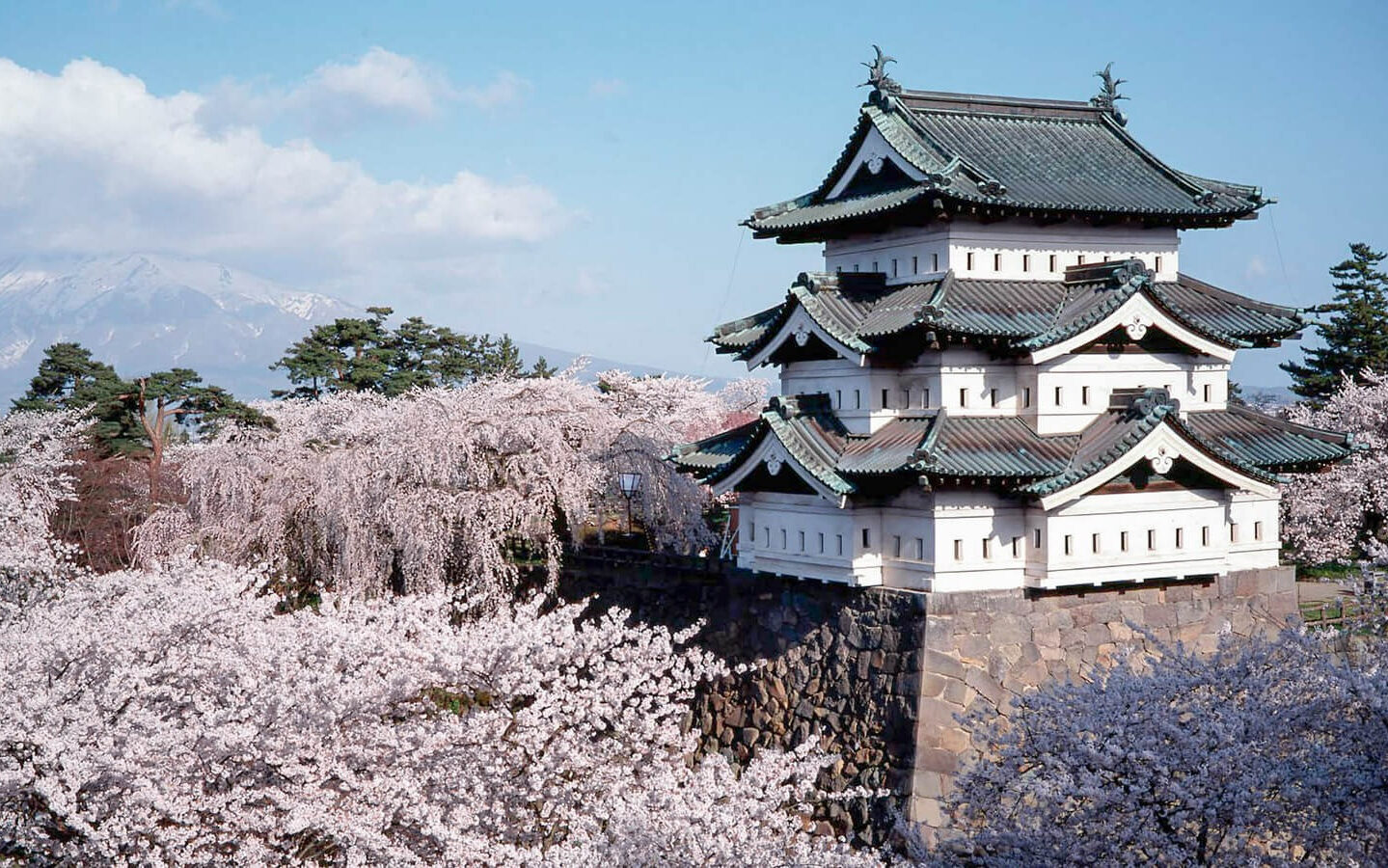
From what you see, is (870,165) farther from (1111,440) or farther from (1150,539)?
(1150,539)

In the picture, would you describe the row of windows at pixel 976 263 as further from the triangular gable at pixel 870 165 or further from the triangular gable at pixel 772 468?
the triangular gable at pixel 772 468

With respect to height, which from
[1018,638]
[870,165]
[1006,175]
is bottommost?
[1018,638]

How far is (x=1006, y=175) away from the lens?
2064 cm

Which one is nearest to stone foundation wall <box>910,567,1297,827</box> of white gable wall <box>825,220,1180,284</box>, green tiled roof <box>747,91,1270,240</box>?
white gable wall <box>825,220,1180,284</box>

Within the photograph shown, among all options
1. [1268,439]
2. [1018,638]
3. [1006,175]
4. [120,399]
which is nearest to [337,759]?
[1018,638]

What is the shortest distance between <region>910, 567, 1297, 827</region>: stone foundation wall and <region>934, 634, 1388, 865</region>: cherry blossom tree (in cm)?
268

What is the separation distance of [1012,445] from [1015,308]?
1973 mm

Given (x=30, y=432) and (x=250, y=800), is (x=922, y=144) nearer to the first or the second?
(x=250, y=800)

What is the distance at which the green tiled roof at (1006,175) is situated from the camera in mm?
19797

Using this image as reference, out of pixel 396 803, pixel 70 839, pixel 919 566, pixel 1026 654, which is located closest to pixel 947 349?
pixel 919 566

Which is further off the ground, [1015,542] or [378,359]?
[378,359]

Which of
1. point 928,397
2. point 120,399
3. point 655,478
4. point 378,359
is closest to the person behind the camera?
point 928,397

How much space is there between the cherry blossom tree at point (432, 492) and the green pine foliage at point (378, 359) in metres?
19.7

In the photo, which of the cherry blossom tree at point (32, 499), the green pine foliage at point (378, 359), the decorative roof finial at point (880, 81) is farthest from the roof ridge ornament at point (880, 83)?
the green pine foliage at point (378, 359)
